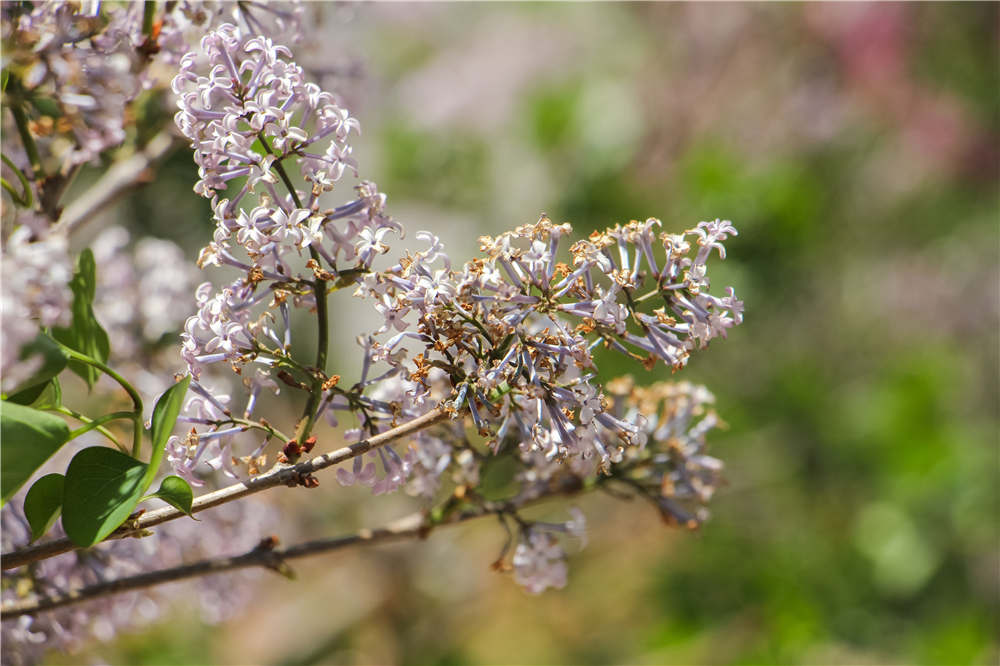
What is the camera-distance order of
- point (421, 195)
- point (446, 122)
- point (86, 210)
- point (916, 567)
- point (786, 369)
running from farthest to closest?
point (446, 122), point (421, 195), point (786, 369), point (916, 567), point (86, 210)

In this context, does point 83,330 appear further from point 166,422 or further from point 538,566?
point 538,566

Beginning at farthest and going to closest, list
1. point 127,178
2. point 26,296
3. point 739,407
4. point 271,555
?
point 739,407, point 127,178, point 271,555, point 26,296

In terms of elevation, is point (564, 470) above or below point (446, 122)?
below

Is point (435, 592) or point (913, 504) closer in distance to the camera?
point (913, 504)

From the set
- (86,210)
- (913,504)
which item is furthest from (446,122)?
(86,210)

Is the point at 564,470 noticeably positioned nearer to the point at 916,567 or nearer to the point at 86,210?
the point at 86,210

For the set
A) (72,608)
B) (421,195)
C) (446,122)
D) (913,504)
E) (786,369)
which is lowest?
(72,608)

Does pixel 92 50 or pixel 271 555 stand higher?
pixel 92 50

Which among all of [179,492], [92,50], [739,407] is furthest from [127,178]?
[739,407]
